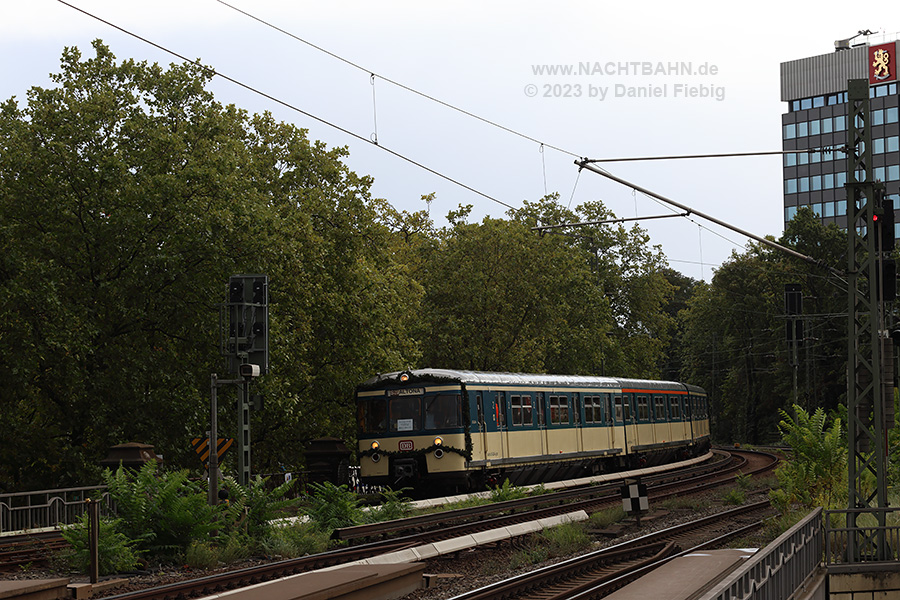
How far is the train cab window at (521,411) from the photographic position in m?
26.4

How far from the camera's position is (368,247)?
122ft

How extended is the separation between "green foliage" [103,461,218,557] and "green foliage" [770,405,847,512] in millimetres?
9192

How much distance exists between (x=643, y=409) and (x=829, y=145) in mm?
66876

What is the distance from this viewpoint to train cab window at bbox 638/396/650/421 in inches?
1374

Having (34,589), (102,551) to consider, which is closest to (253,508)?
(102,551)

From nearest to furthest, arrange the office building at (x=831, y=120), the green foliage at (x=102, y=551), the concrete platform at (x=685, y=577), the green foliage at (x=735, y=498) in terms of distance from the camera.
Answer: the concrete platform at (x=685, y=577) < the green foliage at (x=102, y=551) < the green foliage at (x=735, y=498) < the office building at (x=831, y=120)

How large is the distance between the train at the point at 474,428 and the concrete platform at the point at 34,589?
501 inches

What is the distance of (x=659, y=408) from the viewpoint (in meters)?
37.4

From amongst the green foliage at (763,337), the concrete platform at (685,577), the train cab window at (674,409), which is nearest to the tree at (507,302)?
the train cab window at (674,409)

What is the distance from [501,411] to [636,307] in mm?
39192

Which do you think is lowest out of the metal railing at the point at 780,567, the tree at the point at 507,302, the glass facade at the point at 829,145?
the metal railing at the point at 780,567

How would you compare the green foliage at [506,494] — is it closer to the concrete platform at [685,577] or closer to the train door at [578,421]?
the train door at [578,421]

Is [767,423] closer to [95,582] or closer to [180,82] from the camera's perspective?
[180,82]

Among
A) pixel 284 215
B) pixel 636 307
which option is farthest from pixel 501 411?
pixel 636 307
